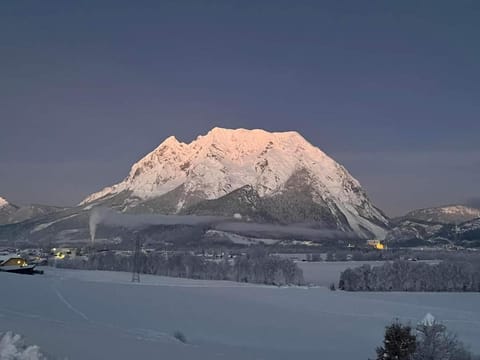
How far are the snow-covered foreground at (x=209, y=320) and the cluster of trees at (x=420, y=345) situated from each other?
5828 mm

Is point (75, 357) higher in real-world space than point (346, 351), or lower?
higher

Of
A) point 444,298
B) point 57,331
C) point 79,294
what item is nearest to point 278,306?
point 79,294

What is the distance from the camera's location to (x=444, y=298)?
339 ft

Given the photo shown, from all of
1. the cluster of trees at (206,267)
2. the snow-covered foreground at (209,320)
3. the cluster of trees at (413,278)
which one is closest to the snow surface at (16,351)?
the snow-covered foreground at (209,320)

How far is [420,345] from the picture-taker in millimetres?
32938

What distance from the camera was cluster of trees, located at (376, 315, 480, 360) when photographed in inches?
1014

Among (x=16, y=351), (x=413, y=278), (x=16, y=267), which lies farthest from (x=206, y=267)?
(x=16, y=351)

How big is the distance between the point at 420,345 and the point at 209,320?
3205 cm

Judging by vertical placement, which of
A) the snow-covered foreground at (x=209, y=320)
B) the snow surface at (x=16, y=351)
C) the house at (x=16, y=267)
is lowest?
the snow-covered foreground at (x=209, y=320)

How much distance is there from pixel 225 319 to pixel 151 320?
1050cm

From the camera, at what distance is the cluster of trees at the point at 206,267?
451ft

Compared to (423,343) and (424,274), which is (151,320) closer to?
(423,343)

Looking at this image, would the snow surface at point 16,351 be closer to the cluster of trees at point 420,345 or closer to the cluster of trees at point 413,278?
the cluster of trees at point 420,345

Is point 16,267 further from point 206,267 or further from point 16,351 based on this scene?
point 16,351
